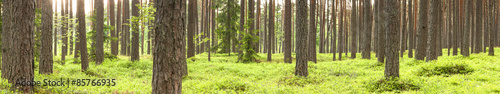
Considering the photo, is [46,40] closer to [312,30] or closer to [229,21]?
[229,21]

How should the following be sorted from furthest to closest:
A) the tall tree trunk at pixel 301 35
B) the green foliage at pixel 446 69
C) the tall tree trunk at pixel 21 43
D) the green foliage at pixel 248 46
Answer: the green foliage at pixel 248 46 → the tall tree trunk at pixel 301 35 → the green foliage at pixel 446 69 → the tall tree trunk at pixel 21 43

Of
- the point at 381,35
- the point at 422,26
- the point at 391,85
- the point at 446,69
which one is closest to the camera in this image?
the point at 391,85

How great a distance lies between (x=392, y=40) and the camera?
9.17 meters

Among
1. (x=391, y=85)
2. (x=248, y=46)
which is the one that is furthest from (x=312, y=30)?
(x=391, y=85)

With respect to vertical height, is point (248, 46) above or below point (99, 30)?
below

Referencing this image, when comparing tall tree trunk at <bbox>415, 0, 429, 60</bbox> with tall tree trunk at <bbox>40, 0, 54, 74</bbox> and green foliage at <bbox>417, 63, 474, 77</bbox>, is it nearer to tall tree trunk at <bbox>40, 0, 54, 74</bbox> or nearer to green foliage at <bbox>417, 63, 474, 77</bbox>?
green foliage at <bbox>417, 63, 474, 77</bbox>

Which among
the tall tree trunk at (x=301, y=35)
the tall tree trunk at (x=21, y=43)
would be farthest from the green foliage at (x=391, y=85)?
the tall tree trunk at (x=21, y=43)

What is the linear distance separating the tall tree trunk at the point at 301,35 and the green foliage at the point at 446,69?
4559 millimetres

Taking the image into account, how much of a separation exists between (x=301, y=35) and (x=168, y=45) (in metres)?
7.44

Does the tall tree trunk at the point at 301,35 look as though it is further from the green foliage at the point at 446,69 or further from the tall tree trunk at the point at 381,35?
the tall tree trunk at the point at 381,35

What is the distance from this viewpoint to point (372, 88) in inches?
346

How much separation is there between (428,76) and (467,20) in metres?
10.7

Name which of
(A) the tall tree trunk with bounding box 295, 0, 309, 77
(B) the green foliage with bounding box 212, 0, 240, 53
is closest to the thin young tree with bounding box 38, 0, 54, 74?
(A) the tall tree trunk with bounding box 295, 0, 309, 77

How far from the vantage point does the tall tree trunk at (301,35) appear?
1130 centimetres
